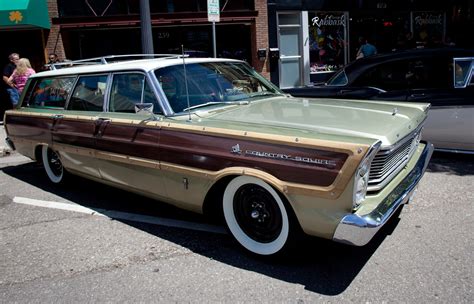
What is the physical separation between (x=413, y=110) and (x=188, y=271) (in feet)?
8.31

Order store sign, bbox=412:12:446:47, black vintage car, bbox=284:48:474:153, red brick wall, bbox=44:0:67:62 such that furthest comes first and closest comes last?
store sign, bbox=412:12:446:47, red brick wall, bbox=44:0:67:62, black vintage car, bbox=284:48:474:153

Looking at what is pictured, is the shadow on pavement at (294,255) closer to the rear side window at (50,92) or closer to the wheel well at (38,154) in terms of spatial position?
the rear side window at (50,92)

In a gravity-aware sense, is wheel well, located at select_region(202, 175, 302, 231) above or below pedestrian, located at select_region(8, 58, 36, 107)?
below

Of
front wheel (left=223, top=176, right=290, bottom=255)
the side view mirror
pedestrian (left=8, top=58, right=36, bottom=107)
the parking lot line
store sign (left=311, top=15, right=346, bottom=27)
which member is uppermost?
store sign (left=311, top=15, right=346, bottom=27)

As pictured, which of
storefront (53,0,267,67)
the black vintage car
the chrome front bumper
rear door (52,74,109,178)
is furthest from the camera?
storefront (53,0,267,67)

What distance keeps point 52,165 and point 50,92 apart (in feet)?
3.17

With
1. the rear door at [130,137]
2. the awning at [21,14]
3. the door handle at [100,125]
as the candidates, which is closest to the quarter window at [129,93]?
the rear door at [130,137]

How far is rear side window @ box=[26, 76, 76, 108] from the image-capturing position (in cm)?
542

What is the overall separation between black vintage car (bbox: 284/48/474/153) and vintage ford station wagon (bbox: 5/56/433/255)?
190 cm

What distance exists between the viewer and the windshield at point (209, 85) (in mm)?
4148

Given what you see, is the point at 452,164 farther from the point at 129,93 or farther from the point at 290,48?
the point at 290,48

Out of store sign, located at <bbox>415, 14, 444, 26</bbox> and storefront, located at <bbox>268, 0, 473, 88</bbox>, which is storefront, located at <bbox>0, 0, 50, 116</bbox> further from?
store sign, located at <bbox>415, 14, 444, 26</bbox>

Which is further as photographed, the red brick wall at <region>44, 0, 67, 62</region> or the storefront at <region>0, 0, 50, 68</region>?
the red brick wall at <region>44, 0, 67, 62</region>

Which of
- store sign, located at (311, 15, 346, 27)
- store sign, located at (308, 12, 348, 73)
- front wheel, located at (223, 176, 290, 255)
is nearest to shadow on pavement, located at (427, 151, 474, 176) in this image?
front wheel, located at (223, 176, 290, 255)
